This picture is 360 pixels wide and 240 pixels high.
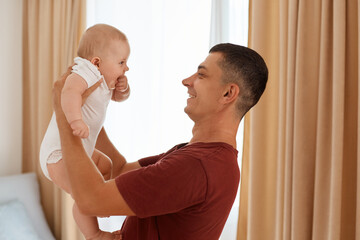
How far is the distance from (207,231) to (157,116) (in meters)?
1.85

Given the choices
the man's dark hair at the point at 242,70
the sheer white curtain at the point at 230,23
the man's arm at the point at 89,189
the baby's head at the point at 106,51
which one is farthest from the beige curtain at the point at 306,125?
the man's arm at the point at 89,189

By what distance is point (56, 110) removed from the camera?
1152 mm

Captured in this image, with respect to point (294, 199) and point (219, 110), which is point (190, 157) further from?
point (294, 199)

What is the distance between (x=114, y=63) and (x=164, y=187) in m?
0.50

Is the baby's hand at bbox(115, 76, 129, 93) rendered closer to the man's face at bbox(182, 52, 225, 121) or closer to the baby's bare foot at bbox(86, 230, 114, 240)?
the man's face at bbox(182, 52, 225, 121)

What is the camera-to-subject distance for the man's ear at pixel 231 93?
1.25 meters

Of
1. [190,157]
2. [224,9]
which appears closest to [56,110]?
[190,157]

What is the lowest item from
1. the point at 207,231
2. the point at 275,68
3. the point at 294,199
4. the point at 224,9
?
the point at 294,199

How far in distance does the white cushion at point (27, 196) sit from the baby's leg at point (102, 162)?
1.95 metres

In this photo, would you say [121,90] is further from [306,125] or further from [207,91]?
[306,125]

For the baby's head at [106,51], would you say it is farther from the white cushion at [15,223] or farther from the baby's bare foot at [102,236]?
the white cushion at [15,223]

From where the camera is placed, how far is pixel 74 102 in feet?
3.75

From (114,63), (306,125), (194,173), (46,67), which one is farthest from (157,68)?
(194,173)

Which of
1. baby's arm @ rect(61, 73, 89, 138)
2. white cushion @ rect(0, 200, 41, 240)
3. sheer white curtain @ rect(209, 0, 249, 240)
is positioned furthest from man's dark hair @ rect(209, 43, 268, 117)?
white cushion @ rect(0, 200, 41, 240)
